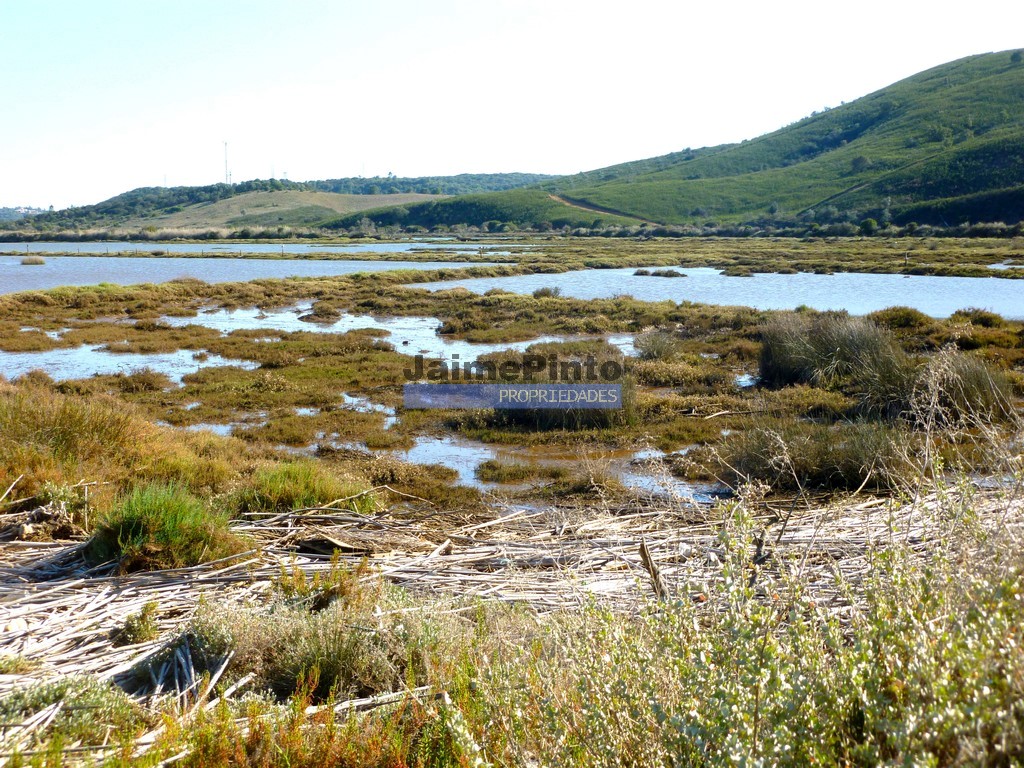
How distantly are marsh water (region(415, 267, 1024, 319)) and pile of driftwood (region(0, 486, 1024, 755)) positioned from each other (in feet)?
82.3

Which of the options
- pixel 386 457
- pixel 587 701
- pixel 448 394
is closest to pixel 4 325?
pixel 448 394

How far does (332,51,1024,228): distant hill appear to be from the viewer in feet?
318

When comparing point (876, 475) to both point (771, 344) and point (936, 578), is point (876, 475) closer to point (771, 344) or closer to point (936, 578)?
point (936, 578)

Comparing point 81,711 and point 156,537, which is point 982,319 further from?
point 81,711

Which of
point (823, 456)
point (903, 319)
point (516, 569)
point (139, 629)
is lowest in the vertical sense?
point (823, 456)

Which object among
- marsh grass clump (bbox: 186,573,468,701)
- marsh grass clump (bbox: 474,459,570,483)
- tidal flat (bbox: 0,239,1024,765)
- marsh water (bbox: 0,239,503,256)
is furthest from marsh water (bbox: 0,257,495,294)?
marsh grass clump (bbox: 186,573,468,701)

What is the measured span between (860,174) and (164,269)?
11034cm

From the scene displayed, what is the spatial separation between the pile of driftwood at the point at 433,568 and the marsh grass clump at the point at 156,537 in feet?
0.55

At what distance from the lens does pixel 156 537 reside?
A: 221 inches

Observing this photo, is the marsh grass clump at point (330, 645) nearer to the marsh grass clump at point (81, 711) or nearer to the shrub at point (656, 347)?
the marsh grass clump at point (81, 711)

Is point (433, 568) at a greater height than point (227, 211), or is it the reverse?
point (227, 211)

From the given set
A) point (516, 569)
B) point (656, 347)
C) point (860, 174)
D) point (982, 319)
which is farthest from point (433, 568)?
point (860, 174)

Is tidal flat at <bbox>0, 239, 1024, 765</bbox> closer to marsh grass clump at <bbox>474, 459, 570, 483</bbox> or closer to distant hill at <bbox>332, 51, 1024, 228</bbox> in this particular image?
marsh grass clump at <bbox>474, 459, 570, 483</bbox>

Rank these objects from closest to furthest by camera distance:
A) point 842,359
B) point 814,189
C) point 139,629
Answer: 1. point 139,629
2. point 842,359
3. point 814,189
